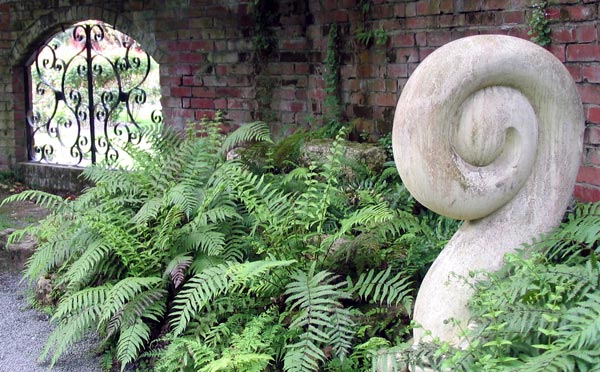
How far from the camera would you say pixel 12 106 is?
847 cm

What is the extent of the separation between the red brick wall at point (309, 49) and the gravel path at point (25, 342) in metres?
2.41

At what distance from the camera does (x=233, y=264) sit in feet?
12.6

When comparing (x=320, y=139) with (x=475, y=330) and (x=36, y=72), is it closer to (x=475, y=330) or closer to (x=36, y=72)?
(x=475, y=330)

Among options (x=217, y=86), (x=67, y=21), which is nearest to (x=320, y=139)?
(x=217, y=86)

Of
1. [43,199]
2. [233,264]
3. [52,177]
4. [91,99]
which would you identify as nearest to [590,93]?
[233,264]

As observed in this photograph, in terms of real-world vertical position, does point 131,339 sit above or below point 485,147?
below

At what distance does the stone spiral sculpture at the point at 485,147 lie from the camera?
2.82 metres

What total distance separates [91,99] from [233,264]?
4.84 metres

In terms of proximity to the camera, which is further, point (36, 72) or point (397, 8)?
point (36, 72)

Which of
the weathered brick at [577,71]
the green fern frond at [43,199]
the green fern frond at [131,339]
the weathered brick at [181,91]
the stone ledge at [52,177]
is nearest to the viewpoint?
the green fern frond at [131,339]

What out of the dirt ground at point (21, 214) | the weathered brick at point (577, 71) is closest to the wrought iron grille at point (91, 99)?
Result: the dirt ground at point (21, 214)

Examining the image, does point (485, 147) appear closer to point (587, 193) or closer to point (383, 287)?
point (383, 287)

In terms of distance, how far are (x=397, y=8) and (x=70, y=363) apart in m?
3.18

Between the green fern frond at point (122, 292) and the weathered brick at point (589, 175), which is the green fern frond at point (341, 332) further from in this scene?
the weathered brick at point (589, 175)
